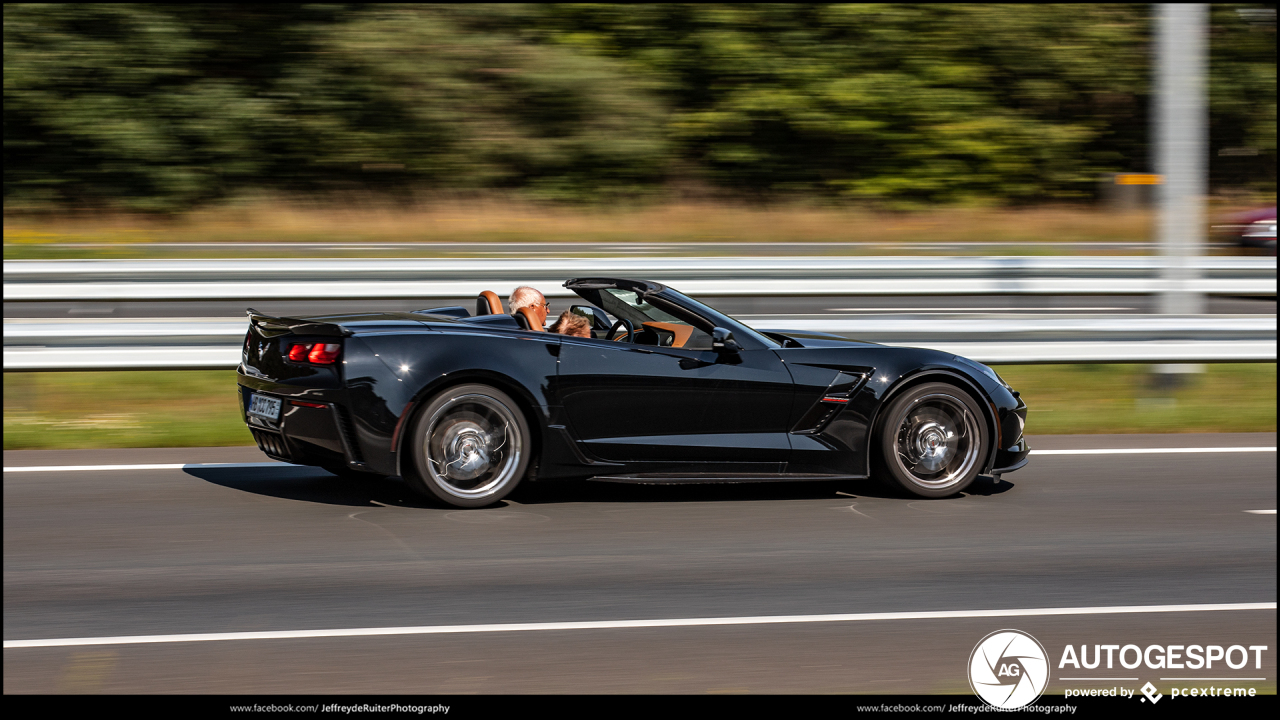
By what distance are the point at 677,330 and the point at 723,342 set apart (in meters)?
0.31

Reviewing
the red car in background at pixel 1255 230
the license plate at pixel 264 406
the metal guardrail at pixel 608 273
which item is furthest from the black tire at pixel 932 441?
the red car in background at pixel 1255 230

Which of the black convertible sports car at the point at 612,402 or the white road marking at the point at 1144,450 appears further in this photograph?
the white road marking at the point at 1144,450

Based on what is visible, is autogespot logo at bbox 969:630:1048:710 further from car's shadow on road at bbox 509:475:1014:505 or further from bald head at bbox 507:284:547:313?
bald head at bbox 507:284:547:313

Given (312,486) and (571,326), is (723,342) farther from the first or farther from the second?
(312,486)

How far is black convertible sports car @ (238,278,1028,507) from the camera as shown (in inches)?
250

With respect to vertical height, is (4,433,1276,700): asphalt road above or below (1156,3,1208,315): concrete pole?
below

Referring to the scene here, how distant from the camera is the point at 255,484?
7.13 meters

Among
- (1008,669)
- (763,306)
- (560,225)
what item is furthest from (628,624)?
(560,225)

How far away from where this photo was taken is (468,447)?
21.3 feet

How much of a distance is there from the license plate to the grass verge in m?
1.84

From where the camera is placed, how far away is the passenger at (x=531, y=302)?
270 inches

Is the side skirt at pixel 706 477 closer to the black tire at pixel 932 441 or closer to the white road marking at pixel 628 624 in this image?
the black tire at pixel 932 441

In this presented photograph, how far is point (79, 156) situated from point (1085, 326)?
17.1 meters

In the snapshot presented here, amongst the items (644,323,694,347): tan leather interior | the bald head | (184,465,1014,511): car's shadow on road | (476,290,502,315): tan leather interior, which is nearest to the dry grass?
(184,465,1014,511): car's shadow on road
